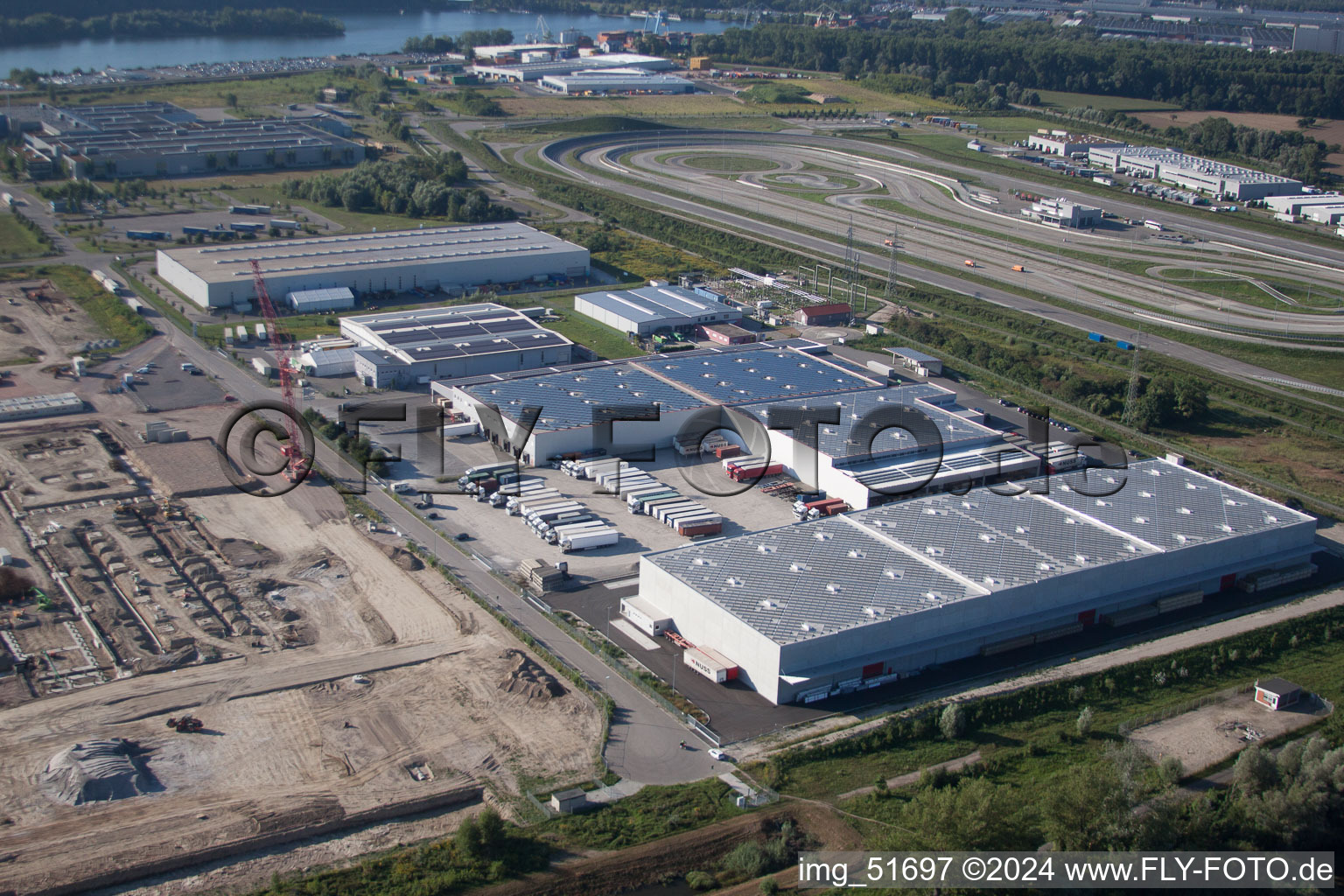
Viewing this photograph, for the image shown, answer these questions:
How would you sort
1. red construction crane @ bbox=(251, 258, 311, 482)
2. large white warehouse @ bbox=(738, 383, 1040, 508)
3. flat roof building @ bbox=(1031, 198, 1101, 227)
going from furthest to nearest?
1. flat roof building @ bbox=(1031, 198, 1101, 227)
2. red construction crane @ bbox=(251, 258, 311, 482)
3. large white warehouse @ bbox=(738, 383, 1040, 508)

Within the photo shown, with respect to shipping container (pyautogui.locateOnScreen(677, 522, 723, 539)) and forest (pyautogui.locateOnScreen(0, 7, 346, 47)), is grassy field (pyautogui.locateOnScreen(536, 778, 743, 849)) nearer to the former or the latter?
shipping container (pyautogui.locateOnScreen(677, 522, 723, 539))

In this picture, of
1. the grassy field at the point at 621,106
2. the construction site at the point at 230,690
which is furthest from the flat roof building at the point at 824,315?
the grassy field at the point at 621,106

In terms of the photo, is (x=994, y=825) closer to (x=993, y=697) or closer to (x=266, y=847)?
(x=993, y=697)

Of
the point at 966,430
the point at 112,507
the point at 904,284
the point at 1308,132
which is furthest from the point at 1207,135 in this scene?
the point at 112,507

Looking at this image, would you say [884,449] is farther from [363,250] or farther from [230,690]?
[363,250]

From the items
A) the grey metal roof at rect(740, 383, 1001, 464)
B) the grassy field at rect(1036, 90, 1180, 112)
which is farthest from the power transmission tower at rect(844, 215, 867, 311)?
the grassy field at rect(1036, 90, 1180, 112)

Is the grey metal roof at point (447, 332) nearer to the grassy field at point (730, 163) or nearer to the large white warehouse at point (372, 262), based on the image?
the large white warehouse at point (372, 262)
